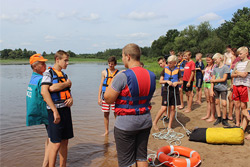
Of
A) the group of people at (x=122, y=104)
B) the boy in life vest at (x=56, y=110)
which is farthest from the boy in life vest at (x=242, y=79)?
the boy in life vest at (x=56, y=110)

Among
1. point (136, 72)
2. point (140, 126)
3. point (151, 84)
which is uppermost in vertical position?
point (136, 72)

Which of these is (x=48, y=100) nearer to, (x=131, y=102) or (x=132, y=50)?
(x=131, y=102)

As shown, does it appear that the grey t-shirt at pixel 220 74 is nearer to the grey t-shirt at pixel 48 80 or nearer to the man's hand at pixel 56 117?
the grey t-shirt at pixel 48 80

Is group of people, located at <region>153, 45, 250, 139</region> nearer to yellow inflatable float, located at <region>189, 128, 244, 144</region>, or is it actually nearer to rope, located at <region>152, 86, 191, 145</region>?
rope, located at <region>152, 86, 191, 145</region>

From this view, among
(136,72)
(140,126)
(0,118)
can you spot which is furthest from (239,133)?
(0,118)

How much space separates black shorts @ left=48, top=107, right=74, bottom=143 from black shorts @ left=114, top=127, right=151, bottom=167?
1.07m

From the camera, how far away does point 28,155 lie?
4867 mm

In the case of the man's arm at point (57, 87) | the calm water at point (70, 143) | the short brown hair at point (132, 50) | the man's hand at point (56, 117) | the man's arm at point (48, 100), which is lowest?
the calm water at point (70, 143)

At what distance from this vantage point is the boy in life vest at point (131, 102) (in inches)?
101

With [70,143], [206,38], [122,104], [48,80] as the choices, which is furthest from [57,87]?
[206,38]

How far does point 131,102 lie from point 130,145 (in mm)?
615

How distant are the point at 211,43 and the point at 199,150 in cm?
6546

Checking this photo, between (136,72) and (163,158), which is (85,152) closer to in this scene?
(163,158)

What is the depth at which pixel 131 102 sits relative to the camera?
264 centimetres
